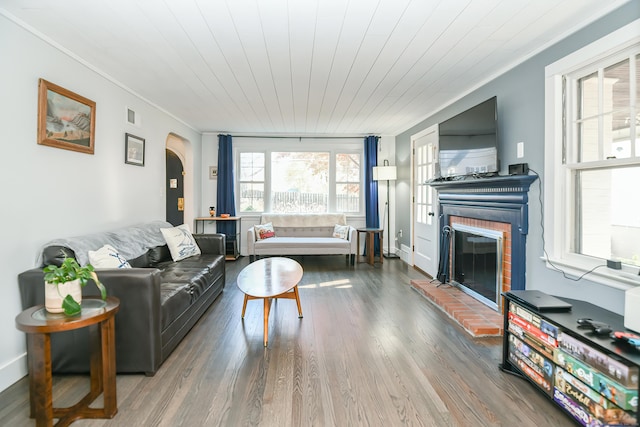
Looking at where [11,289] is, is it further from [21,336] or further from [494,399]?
[494,399]

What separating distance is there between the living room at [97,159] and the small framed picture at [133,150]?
7cm

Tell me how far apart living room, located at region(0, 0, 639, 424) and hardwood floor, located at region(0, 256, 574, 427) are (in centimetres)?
71

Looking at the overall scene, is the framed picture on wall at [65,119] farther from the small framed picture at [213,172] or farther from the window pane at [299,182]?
the window pane at [299,182]

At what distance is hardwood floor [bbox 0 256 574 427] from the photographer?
5.67 feet

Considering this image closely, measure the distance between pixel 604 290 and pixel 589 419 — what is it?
0.87 m

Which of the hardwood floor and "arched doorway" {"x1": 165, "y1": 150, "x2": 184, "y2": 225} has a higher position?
"arched doorway" {"x1": 165, "y1": 150, "x2": 184, "y2": 225}

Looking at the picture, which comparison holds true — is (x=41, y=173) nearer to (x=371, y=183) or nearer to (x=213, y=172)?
(x=213, y=172)

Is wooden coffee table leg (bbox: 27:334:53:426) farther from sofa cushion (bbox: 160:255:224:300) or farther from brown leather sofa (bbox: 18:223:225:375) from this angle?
sofa cushion (bbox: 160:255:224:300)

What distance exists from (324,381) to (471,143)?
8.68ft

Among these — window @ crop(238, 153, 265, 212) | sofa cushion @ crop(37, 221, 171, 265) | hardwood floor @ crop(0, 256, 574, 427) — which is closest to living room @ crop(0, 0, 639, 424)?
sofa cushion @ crop(37, 221, 171, 265)

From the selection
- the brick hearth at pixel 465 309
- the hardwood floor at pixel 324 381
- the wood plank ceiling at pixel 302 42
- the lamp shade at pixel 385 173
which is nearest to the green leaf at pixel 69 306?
the hardwood floor at pixel 324 381

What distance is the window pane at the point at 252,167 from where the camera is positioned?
637 cm

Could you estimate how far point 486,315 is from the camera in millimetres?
3002

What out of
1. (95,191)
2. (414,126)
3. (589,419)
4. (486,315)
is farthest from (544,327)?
(414,126)
